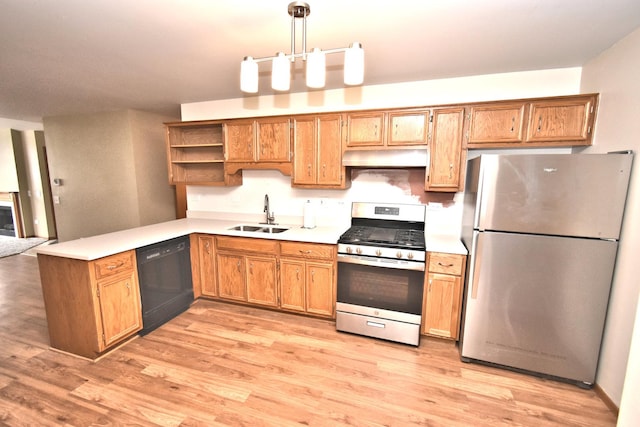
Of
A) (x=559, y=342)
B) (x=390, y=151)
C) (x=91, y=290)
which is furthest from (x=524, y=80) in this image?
(x=91, y=290)

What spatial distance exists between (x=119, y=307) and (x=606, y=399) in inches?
148

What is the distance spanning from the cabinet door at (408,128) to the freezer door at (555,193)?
2.24ft

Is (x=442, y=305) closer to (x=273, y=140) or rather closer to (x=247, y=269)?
(x=247, y=269)

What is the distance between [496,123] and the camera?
2.46 metres

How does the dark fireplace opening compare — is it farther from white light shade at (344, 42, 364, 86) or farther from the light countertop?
white light shade at (344, 42, 364, 86)

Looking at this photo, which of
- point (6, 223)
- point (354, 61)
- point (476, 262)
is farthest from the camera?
point (6, 223)

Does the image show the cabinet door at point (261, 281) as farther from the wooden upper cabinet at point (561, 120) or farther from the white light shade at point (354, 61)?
the wooden upper cabinet at point (561, 120)

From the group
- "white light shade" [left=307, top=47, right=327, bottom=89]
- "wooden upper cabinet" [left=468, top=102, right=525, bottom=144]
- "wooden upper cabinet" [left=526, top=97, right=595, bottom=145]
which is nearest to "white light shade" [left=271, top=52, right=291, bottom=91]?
"white light shade" [left=307, top=47, right=327, bottom=89]

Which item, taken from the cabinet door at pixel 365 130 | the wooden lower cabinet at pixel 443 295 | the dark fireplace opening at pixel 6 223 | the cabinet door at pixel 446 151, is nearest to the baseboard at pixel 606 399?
the wooden lower cabinet at pixel 443 295

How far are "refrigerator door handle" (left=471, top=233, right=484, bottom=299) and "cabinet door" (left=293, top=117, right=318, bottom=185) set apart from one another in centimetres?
166

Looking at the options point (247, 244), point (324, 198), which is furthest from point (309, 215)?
point (247, 244)

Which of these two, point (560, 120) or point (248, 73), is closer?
point (248, 73)

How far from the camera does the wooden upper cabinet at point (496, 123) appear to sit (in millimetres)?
2406

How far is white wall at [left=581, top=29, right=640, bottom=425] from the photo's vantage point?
1757 millimetres
